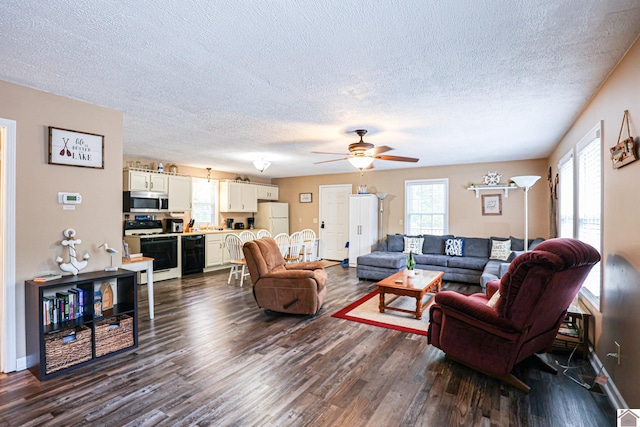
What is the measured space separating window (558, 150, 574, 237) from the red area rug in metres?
2.07

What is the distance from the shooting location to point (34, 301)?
2633 millimetres

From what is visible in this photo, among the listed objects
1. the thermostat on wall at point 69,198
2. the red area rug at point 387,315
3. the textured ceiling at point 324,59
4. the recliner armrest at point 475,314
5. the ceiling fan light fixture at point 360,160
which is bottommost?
the red area rug at point 387,315

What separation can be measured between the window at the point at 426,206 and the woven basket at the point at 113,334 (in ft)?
19.7

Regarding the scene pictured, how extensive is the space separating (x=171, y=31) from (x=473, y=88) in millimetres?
2390

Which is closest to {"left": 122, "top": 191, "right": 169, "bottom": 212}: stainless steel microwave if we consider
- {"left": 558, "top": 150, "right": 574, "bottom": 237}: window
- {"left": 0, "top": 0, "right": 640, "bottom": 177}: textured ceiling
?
{"left": 0, "top": 0, "right": 640, "bottom": 177}: textured ceiling

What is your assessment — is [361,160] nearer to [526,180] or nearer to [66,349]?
[526,180]

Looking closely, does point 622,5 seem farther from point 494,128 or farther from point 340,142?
point 340,142

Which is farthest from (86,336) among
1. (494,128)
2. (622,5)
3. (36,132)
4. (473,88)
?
(494,128)

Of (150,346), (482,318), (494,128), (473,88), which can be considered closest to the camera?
(482,318)

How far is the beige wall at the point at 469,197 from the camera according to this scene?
6.29 meters

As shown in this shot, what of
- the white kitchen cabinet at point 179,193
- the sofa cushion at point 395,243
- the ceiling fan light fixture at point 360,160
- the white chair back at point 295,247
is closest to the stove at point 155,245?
the white kitchen cabinet at point 179,193

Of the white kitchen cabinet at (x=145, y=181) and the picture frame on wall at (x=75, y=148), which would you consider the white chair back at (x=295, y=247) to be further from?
the picture frame on wall at (x=75, y=148)

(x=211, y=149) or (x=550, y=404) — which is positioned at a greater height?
(x=211, y=149)

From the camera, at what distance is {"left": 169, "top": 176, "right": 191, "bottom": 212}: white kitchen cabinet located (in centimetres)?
661
